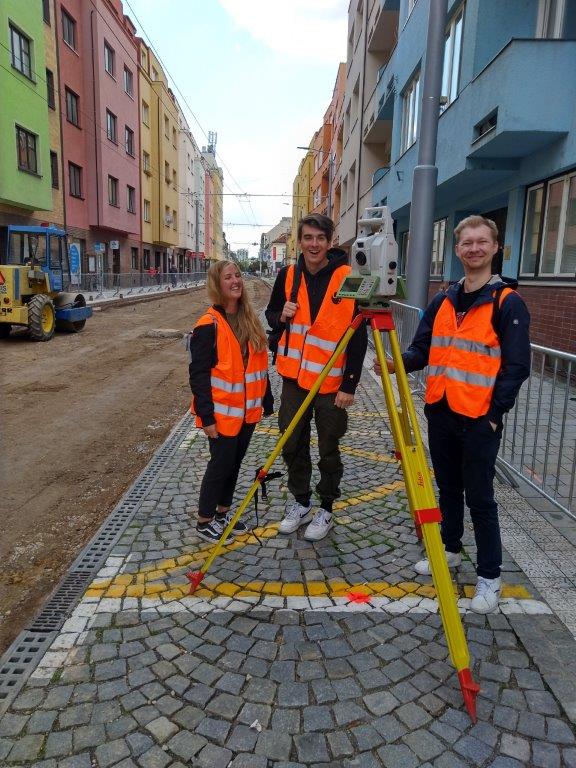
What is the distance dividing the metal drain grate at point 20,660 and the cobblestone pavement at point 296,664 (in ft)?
0.16

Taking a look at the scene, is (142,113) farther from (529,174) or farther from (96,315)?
(529,174)

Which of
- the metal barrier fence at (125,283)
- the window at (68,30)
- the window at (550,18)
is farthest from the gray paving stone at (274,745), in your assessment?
the window at (68,30)

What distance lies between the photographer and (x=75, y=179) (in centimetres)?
2758

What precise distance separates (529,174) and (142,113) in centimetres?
3716

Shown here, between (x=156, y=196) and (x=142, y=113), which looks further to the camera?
(x=156, y=196)

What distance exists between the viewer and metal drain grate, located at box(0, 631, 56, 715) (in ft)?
7.58

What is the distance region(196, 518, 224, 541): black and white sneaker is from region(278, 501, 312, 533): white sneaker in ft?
1.42

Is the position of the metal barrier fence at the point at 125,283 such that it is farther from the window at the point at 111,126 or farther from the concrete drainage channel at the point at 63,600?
the concrete drainage channel at the point at 63,600

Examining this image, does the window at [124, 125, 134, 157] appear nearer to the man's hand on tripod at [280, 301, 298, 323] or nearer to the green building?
the green building

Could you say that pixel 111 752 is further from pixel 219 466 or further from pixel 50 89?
pixel 50 89

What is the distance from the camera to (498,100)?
8.25 m

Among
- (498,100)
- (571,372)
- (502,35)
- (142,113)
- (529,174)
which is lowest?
(571,372)

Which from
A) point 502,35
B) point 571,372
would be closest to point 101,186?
point 502,35

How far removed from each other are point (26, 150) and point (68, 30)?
9313mm
